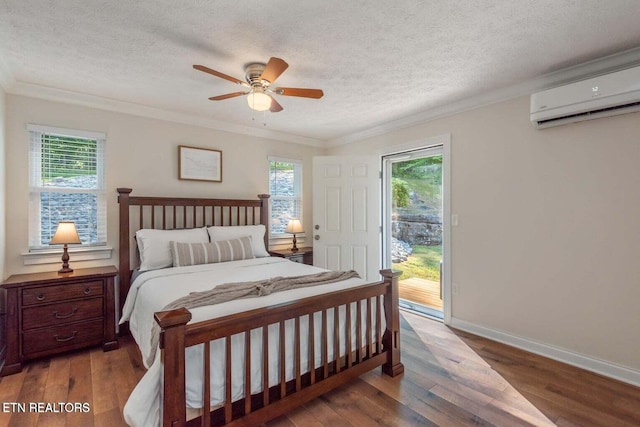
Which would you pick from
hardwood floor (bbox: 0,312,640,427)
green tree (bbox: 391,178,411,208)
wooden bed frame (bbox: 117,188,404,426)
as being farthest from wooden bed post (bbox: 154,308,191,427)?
green tree (bbox: 391,178,411,208)

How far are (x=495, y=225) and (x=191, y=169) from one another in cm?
333

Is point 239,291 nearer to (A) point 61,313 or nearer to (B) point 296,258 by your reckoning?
(A) point 61,313

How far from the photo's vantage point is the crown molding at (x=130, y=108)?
8.97 ft

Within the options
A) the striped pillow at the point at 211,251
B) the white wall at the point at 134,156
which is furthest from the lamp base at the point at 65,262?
the striped pillow at the point at 211,251

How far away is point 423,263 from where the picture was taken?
3.88 meters

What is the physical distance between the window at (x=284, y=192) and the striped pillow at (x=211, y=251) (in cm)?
98

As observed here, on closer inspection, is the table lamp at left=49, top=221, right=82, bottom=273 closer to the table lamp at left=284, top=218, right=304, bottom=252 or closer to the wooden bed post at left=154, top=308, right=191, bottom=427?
the wooden bed post at left=154, top=308, right=191, bottom=427

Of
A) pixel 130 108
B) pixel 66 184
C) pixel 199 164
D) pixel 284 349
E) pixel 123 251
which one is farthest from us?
pixel 199 164

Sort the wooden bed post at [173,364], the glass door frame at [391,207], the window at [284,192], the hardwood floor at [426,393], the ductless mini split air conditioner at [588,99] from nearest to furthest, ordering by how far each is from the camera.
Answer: the wooden bed post at [173,364]
the hardwood floor at [426,393]
the ductless mini split air conditioner at [588,99]
the glass door frame at [391,207]
the window at [284,192]

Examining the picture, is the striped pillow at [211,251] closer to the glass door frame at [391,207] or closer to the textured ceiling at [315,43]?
the textured ceiling at [315,43]

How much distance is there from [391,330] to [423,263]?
1.79 m

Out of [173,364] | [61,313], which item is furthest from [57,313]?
[173,364]

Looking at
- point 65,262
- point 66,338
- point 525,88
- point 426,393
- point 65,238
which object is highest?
point 525,88

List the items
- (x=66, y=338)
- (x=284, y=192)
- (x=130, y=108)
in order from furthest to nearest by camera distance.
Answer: (x=284, y=192) < (x=130, y=108) < (x=66, y=338)
